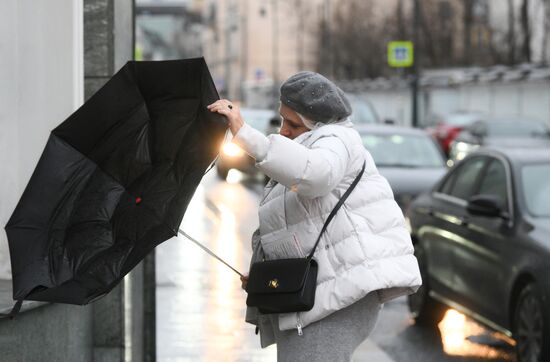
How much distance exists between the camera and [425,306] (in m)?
10.3

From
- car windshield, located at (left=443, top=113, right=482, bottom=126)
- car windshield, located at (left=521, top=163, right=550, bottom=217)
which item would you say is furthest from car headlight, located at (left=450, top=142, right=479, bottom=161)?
car windshield, located at (left=521, top=163, right=550, bottom=217)

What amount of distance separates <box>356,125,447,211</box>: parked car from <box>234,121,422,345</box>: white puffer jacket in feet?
37.2

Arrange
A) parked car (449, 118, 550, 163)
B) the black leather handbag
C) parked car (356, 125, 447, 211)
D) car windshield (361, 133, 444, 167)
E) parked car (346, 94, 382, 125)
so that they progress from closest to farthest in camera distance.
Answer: the black leather handbag → parked car (356, 125, 447, 211) → car windshield (361, 133, 444, 167) → parked car (449, 118, 550, 163) → parked car (346, 94, 382, 125)

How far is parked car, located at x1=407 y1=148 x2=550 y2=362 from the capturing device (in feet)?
26.0

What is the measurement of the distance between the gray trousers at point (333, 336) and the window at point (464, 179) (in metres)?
5.60

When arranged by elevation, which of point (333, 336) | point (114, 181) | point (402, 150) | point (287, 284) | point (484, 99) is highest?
point (114, 181)

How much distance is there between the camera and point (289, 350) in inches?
173

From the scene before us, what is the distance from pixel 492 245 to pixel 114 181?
460 cm

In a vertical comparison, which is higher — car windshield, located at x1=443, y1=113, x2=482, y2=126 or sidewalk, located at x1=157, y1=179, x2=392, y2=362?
sidewalk, located at x1=157, y1=179, x2=392, y2=362

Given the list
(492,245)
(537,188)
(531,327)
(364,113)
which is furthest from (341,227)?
(364,113)

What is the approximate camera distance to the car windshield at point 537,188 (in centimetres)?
870

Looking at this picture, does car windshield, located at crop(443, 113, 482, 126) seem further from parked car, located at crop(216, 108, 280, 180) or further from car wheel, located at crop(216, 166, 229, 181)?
car wheel, located at crop(216, 166, 229, 181)

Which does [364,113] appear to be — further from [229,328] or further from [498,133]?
[229,328]

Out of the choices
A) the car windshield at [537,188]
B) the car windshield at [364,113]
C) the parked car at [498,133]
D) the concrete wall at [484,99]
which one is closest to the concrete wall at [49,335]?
the car windshield at [537,188]
